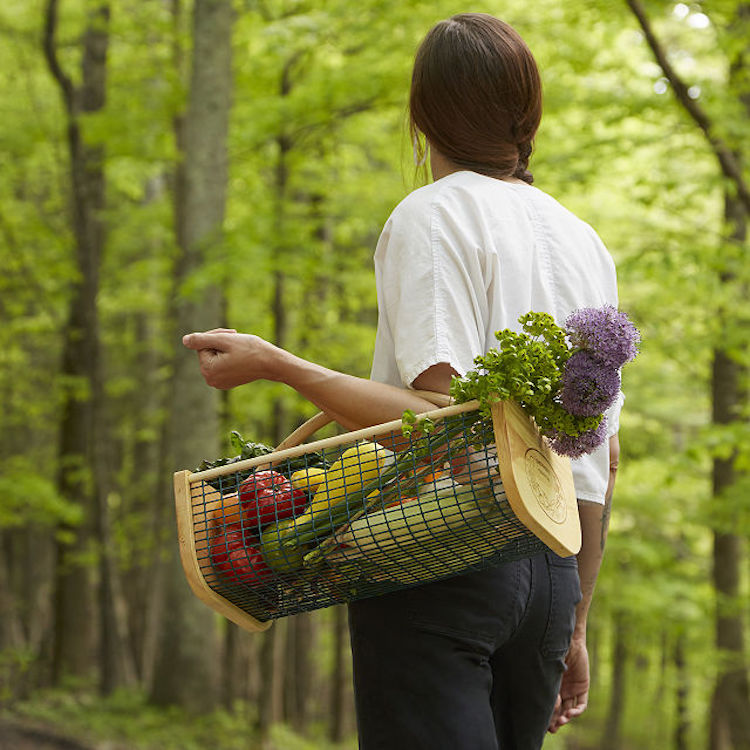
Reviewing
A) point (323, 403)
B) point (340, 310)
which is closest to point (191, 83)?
point (340, 310)

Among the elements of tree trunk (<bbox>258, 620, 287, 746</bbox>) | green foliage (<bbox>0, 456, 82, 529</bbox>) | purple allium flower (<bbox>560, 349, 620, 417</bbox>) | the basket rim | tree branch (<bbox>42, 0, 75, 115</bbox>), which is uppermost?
tree branch (<bbox>42, 0, 75, 115</bbox>)

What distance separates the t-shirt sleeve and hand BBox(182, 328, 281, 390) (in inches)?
8.8

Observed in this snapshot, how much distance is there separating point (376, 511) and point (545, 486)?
0.89ft

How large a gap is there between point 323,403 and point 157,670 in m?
8.17

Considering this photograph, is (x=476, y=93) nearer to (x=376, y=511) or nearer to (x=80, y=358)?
(x=376, y=511)

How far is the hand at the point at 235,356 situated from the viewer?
1764mm

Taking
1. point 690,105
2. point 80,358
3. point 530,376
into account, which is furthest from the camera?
point 80,358

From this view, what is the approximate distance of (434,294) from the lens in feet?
5.54

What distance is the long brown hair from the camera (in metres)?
1.83

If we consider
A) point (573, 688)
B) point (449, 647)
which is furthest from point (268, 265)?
point (449, 647)

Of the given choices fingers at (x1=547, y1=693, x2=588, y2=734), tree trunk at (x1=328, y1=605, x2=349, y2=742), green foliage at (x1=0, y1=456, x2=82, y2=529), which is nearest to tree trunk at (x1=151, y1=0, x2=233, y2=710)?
green foliage at (x1=0, y1=456, x2=82, y2=529)

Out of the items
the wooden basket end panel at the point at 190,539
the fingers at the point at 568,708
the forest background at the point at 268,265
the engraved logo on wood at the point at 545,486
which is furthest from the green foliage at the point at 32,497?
the engraved logo on wood at the point at 545,486

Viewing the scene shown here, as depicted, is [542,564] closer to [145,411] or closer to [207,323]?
[207,323]

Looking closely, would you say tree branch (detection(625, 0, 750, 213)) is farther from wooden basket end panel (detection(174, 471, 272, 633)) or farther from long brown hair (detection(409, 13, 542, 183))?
wooden basket end panel (detection(174, 471, 272, 633))
